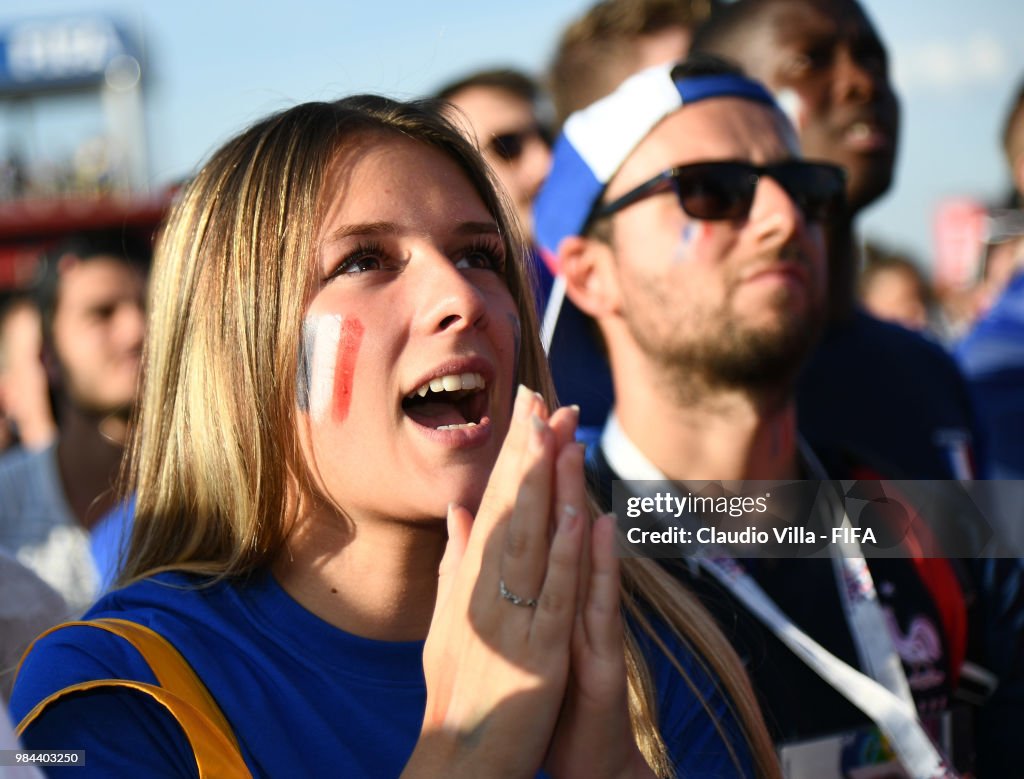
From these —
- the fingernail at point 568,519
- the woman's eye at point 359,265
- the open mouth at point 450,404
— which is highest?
the woman's eye at point 359,265

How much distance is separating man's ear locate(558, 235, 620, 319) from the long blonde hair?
0.95 meters

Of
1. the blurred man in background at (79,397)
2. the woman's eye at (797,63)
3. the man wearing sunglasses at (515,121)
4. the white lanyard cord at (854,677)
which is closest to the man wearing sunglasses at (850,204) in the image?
the woman's eye at (797,63)

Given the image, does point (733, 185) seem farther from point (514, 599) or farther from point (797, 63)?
point (514, 599)

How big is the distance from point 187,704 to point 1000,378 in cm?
309

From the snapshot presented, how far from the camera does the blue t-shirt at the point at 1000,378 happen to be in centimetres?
348

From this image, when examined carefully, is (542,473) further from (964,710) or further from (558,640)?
(964,710)

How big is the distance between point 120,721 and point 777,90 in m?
2.93

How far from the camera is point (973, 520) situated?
2865mm

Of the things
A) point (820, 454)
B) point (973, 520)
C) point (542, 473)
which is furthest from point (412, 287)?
point (973, 520)

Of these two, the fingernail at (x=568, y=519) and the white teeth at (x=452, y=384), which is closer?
the fingernail at (x=568, y=519)

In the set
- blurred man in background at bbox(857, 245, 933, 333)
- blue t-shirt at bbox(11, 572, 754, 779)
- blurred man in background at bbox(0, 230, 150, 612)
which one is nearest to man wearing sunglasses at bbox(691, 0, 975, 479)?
blue t-shirt at bbox(11, 572, 754, 779)

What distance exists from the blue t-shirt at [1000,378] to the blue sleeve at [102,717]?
8.54ft

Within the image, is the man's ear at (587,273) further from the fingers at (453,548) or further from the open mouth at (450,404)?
the fingers at (453,548)

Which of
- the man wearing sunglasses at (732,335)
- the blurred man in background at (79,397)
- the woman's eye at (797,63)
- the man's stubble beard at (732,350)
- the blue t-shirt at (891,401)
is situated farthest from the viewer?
the blurred man in background at (79,397)
